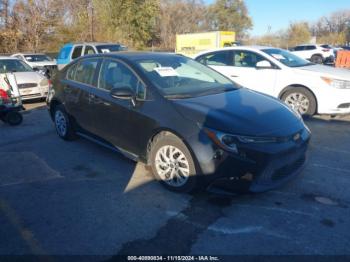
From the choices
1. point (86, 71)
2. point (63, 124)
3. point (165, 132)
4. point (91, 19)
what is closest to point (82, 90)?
point (86, 71)

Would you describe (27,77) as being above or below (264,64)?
below

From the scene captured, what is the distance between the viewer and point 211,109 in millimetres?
3516

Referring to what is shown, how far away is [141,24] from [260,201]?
117ft

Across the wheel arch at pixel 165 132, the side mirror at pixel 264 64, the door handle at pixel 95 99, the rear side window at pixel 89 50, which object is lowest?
the wheel arch at pixel 165 132

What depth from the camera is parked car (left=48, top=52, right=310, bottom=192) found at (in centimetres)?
318

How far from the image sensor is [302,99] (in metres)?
6.66

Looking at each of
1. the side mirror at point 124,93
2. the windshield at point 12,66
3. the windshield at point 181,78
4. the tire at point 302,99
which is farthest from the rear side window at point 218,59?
the windshield at point 12,66

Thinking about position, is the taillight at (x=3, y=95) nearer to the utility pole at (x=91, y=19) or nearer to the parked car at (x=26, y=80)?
the parked car at (x=26, y=80)

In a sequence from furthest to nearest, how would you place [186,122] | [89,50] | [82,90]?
[89,50], [82,90], [186,122]

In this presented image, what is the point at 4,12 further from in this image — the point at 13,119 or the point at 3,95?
the point at 13,119

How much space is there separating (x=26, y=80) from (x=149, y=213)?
24.6ft

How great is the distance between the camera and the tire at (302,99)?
21.4 feet

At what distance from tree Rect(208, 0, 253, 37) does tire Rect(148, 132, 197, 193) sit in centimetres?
5873

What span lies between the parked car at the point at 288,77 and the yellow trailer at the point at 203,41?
13288mm
